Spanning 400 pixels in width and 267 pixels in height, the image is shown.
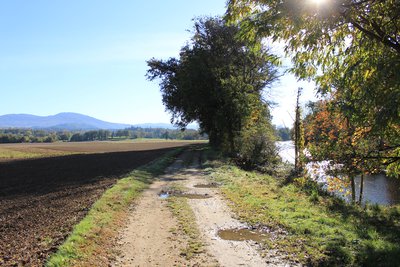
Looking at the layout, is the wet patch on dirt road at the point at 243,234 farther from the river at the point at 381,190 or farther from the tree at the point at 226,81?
the tree at the point at 226,81

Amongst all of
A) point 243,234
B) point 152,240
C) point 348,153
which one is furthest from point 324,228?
point 152,240

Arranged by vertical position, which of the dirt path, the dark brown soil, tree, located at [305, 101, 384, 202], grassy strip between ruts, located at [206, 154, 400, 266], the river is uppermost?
tree, located at [305, 101, 384, 202]

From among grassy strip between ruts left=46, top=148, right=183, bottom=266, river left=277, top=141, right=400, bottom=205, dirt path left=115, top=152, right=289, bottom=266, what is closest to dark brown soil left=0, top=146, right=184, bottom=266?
grassy strip between ruts left=46, top=148, right=183, bottom=266

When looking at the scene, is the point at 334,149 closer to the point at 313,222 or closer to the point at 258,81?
the point at 313,222

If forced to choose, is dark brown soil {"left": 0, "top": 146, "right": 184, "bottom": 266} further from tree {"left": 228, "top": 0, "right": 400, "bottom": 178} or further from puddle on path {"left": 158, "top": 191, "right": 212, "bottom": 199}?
tree {"left": 228, "top": 0, "right": 400, "bottom": 178}

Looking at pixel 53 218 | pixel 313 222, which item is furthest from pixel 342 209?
pixel 53 218

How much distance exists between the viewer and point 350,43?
7.35 m

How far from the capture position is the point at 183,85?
37.6 meters

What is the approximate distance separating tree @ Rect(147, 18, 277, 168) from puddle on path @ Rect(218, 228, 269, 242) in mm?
21429

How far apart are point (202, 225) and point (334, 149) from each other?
4917mm

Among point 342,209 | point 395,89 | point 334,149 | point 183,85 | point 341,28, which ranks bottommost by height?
point 342,209

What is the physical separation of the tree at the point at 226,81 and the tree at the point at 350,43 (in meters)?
23.2

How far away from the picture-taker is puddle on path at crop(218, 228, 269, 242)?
860 cm

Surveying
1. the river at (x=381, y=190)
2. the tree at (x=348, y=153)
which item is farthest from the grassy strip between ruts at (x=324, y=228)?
the river at (x=381, y=190)
